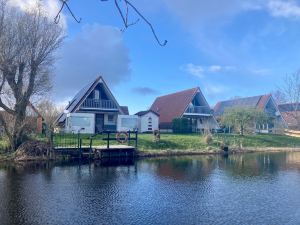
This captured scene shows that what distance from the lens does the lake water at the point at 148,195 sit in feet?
33.7

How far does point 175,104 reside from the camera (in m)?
45.8

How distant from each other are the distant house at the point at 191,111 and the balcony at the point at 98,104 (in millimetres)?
9791

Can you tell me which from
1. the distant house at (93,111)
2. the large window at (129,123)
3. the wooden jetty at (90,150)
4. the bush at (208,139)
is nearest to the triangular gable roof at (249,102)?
the bush at (208,139)

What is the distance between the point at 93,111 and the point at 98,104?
0.94m

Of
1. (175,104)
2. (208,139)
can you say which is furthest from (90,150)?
(175,104)

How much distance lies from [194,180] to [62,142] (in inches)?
557

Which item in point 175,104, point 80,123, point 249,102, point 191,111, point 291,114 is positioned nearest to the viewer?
point 80,123

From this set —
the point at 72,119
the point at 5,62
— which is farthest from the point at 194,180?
the point at 72,119

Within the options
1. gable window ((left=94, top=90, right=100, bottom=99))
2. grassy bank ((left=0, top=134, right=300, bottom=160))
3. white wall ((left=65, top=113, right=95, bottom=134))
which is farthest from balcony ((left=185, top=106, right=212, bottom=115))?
white wall ((left=65, top=113, right=95, bottom=134))

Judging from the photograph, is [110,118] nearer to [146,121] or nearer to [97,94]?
[97,94]

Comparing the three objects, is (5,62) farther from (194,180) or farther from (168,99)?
(168,99)

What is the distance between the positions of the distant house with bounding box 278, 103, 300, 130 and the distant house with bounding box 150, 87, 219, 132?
18691 millimetres

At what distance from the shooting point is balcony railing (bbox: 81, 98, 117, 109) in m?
35.2

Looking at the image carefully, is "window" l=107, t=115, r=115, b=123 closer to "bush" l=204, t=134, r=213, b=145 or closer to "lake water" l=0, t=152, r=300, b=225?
"bush" l=204, t=134, r=213, b=145
